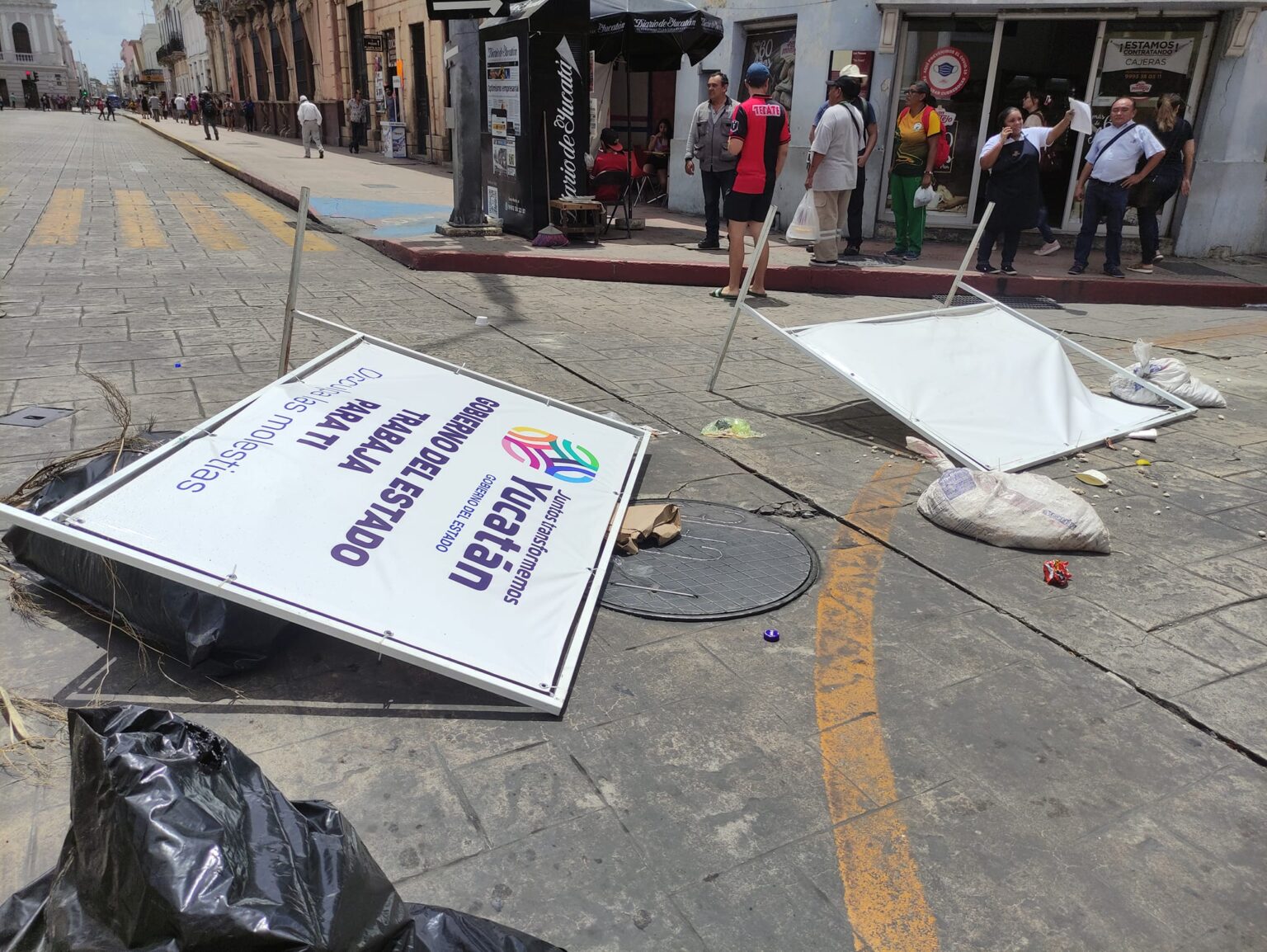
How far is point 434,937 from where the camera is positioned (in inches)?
64.7

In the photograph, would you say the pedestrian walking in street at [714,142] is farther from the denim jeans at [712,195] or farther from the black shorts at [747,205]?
the black shorts at [747,205]

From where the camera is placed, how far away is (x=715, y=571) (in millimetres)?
3561

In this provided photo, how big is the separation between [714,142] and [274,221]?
21.9 ft

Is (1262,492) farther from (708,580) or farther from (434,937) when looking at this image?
(434,937)

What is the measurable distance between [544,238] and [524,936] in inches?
393

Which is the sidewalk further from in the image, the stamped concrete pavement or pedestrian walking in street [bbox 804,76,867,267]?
the stamped concrete pavement

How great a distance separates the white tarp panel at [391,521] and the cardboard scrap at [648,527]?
0.31ft

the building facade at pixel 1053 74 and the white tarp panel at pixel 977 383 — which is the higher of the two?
the building facade at pixel 1053 74

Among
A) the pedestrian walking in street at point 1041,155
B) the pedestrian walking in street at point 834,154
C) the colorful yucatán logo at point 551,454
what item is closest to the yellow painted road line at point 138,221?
the pedestrian walking in street at point 834,154

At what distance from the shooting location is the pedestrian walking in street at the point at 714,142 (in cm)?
1019

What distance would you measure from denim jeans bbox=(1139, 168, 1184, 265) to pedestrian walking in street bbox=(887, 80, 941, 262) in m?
2.46

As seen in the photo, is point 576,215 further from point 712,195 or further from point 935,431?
point 935,431

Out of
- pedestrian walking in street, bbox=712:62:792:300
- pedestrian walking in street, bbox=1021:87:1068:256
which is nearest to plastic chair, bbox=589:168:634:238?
pedestrian walking in street, bbox=712:62:792:300

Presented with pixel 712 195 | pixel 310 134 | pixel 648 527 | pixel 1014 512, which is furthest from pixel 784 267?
pixel 310 134
